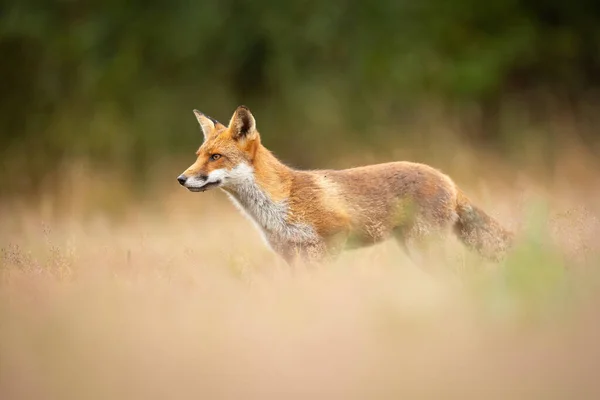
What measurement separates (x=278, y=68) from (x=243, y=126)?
8.58 m

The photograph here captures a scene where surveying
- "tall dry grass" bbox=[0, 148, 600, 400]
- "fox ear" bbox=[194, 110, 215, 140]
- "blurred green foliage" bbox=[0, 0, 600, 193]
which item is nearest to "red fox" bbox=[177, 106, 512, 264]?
"fox ear" bbox=[194, 110, 215, 140]

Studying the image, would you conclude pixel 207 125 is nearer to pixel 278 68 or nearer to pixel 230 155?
pixel 230 155

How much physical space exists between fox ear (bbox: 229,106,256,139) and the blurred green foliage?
7.95m

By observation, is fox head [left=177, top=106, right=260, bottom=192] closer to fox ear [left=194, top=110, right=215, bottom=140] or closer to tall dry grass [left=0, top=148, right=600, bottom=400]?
fox ear [left=194, top=110, right=215, bottom=140]

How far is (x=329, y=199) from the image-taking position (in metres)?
5.97

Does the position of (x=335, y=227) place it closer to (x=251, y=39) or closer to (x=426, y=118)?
(x=426, y=118)

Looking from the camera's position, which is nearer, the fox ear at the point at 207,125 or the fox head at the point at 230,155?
the fox head at the point at 230,155

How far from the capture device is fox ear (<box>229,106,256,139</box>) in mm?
6082

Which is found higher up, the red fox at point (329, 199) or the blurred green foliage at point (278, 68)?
the blurred green foliage at point (278, 68)

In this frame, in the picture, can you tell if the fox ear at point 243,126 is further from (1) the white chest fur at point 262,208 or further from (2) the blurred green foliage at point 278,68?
(2) the blurred green foliage at point 278,68

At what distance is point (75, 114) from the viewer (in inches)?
578

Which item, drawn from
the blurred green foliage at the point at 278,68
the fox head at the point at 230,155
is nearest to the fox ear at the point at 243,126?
the fox head at the point at 230,155

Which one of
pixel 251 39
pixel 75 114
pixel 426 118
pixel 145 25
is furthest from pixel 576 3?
pixel 75 114

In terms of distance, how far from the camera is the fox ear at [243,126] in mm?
6082
